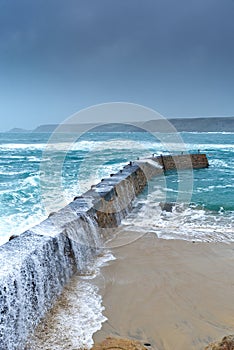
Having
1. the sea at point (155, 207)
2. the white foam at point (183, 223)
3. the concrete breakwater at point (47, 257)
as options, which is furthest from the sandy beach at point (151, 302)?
the white foam at point (183, 223)

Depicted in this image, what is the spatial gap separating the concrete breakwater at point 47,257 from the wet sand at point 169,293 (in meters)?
0.66

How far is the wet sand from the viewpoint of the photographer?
4.26m

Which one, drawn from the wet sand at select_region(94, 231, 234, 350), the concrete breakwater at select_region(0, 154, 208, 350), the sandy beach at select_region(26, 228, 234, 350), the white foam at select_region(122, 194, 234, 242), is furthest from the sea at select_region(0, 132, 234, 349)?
the concrete breakwater at select_region(0, 154, 208, 350)

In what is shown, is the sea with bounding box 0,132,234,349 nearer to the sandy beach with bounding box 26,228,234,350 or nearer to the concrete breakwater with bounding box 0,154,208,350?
the sandy beach with bounding box 26,228,234,350

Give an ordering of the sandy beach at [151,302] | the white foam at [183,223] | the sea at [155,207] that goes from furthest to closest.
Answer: the white foam at [183,223]
the sea at [155,207]
the sandy beach at [151,302]

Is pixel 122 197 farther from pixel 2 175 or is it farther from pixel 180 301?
pixel 2 175

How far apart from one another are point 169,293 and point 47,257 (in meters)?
2.09

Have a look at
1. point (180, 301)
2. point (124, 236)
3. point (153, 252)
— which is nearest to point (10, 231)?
point (124, 236)

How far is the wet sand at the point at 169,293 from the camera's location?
4258 millimetres

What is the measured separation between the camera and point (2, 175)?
63.2 feet

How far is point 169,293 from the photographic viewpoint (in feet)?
17.4

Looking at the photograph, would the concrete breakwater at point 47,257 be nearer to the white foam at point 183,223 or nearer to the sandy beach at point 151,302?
the sandy beach at point 151,302

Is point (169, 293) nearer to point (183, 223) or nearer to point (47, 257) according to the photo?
point (47, 257)

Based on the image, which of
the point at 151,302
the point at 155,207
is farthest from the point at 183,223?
the point at 151,302
